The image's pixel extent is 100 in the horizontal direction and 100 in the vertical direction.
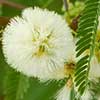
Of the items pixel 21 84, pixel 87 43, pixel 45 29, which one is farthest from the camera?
pixel 21 84

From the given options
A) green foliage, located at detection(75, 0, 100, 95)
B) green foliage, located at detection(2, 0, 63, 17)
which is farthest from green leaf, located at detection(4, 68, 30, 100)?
green foliage, located at detection(75, 0, 100, 95)

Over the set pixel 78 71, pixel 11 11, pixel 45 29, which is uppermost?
pixel 11 11

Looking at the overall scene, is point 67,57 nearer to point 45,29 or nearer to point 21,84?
point 45,29

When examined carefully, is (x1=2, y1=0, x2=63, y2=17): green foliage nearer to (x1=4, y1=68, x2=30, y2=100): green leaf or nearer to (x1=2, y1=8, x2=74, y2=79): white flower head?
(x1=4, y1=68, x2=30, y2=100): green leaf

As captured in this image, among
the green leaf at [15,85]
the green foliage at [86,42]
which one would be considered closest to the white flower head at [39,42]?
the green foliage at [86,42]

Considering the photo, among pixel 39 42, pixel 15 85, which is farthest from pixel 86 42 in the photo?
pixel 15 85

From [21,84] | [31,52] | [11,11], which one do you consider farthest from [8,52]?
[11,11]

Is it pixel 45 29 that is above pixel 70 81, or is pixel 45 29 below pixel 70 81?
above
